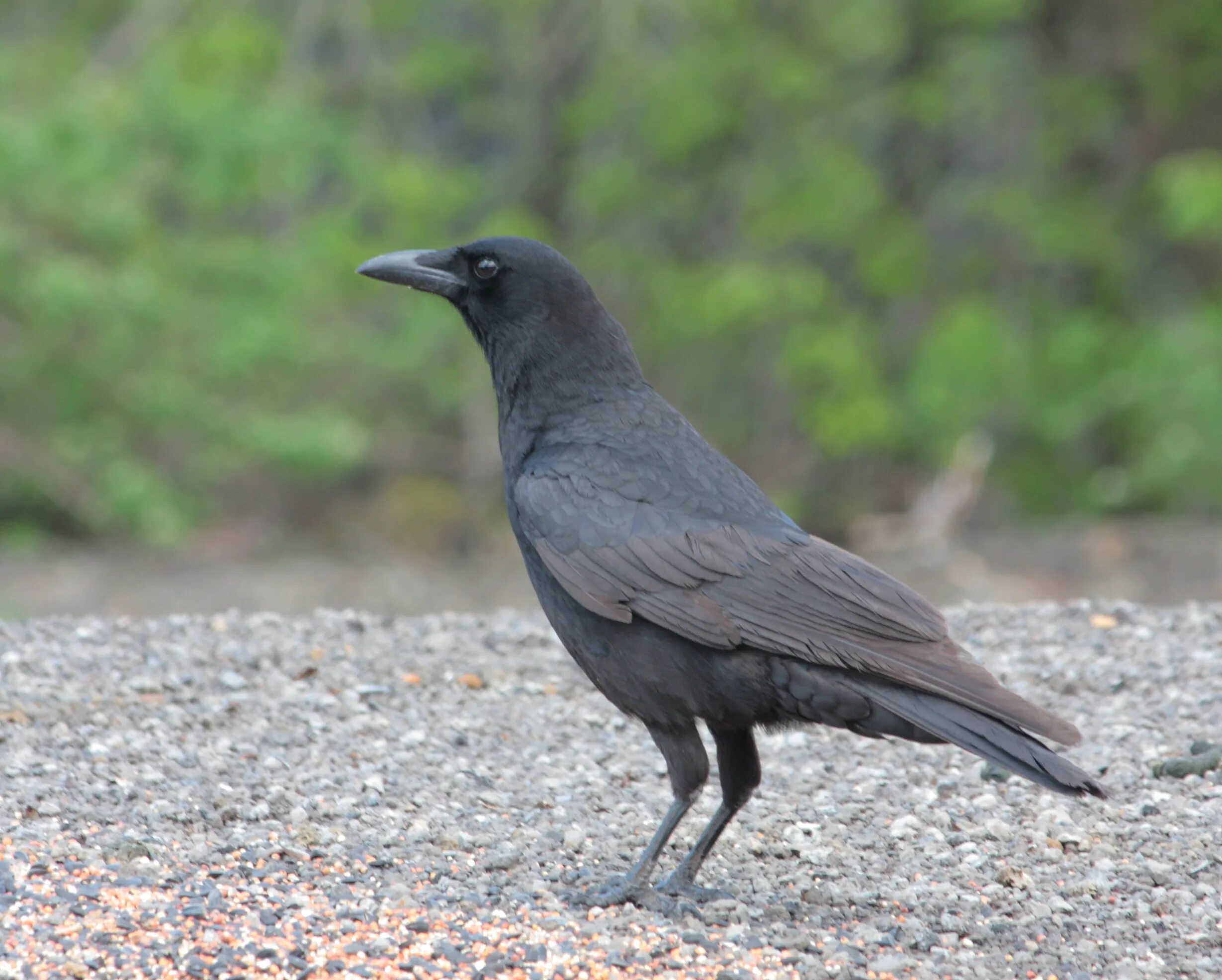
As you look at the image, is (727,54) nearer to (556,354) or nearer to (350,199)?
(350,199)

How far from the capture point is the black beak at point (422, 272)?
5250mm

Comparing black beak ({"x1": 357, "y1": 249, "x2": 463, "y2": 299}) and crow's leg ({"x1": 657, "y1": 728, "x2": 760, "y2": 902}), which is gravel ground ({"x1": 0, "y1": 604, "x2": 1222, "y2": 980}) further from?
black beak ({"x1": 357, "y1": 249, "x2": 463, "y2": 299})

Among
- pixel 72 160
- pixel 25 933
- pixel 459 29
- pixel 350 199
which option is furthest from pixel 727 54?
pixel 25 933

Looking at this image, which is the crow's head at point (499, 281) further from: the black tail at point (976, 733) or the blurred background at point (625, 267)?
the blurred background at point (625, 267)

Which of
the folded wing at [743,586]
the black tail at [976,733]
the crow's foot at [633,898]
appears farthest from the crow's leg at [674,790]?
the black tail at [976,733]

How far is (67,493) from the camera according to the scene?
43.7 ft

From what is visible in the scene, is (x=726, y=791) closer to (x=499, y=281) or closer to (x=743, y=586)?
(x=743, y=586)

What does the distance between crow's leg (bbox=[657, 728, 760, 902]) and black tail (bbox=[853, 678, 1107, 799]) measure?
0.45 metres

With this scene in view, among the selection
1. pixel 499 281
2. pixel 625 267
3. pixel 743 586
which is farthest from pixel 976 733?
pixel 625 267

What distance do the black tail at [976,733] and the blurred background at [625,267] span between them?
827cm

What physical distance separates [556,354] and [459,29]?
12.8 metres

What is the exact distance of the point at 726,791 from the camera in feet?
15.1

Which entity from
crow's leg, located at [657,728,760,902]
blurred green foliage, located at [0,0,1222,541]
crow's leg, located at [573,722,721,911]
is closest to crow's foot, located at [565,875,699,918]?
crow's leg, located at [573,722,721,911]

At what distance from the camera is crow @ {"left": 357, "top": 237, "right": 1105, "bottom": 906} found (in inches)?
163
